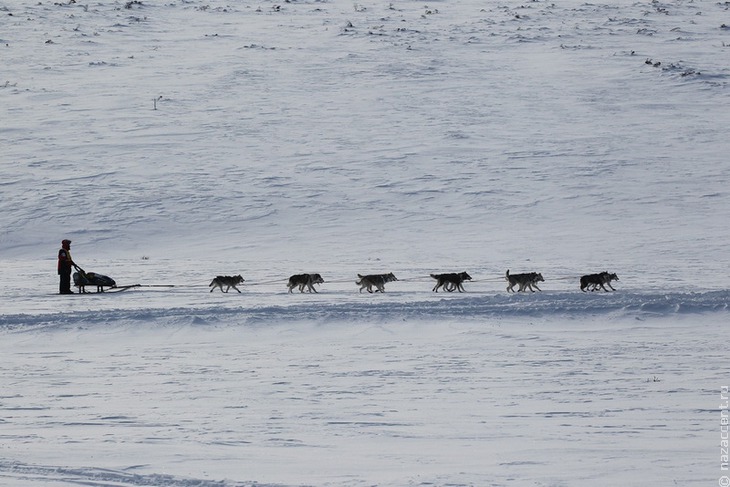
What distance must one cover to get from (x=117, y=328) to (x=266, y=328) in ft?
5.65

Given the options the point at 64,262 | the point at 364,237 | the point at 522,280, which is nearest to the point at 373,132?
the point at 364,237

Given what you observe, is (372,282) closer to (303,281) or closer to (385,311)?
(303,281)

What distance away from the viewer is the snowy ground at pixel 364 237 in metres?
6.38

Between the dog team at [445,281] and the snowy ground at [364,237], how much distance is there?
276 mm

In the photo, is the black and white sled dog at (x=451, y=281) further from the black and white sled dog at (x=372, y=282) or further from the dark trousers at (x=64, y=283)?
the dark trousers at (x=64, y=283)

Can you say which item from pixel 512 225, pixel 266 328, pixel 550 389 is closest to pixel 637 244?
pixel 512 225

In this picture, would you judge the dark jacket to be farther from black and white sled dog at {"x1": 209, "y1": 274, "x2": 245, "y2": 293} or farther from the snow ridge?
the snow ridge

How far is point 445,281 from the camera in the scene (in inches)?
539

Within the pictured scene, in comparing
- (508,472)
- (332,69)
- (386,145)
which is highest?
(332,69)

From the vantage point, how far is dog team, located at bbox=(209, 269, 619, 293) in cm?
1317

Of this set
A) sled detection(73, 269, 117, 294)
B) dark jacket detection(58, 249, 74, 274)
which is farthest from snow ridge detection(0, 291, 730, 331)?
dark jacket detection(58, 249, 74, 274)

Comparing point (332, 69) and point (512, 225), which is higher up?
point (332, 69)

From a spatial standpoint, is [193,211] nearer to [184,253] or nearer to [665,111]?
[184,253]

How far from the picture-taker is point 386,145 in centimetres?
2736
